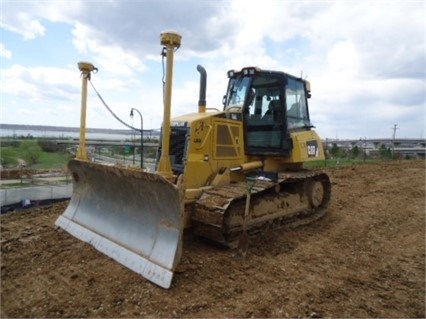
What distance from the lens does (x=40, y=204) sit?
30.3 feet

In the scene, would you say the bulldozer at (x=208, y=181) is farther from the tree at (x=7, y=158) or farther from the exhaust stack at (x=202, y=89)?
the tree at (x=7, y=158)

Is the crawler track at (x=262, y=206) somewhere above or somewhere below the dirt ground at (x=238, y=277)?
above

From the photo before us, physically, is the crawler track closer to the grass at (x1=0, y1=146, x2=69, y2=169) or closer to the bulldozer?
the bulldozer

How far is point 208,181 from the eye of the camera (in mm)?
6398

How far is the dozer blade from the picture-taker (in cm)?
485

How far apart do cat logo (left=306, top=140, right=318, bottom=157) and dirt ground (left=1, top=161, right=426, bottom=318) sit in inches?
54.8

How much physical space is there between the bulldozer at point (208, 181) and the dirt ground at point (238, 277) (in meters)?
0.27

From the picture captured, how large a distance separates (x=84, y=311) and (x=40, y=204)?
5976mm

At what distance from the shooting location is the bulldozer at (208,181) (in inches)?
202

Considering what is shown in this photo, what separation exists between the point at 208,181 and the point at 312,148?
2.54 meters

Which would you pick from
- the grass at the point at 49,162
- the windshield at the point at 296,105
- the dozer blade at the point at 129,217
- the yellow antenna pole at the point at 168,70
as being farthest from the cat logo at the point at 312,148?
the grass at the point at 49,162

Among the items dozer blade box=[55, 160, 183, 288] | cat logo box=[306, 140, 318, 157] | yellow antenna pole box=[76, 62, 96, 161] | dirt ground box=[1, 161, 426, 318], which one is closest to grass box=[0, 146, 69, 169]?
dirt ground box=[1, 161, 426, 318]

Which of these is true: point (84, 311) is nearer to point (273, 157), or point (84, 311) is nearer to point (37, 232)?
point (37, 232)

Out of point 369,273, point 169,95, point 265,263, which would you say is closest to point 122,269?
point 265,263
